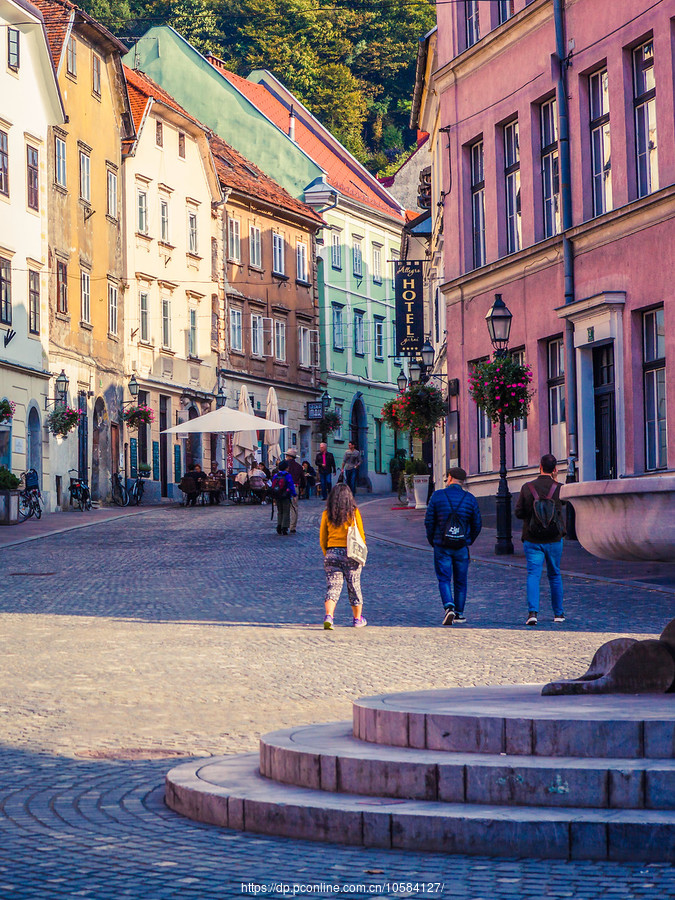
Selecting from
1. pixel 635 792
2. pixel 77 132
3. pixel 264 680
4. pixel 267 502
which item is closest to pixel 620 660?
pixel 635 792

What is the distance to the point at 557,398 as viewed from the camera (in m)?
29.1

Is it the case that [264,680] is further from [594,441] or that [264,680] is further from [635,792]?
[594,441]

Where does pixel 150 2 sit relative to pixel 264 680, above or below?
above

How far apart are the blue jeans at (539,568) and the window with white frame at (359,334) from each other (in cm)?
5295

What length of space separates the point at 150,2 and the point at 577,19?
47.5 m

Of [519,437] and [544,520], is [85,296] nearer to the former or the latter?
[519,437]

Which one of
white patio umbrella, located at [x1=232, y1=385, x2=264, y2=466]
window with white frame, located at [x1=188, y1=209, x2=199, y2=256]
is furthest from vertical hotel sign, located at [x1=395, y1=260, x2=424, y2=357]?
white patio umbrella, located at [x1=232, y1=385, x2=264, y2=466]

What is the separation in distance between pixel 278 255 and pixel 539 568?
47.3 meters

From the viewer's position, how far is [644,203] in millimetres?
25484

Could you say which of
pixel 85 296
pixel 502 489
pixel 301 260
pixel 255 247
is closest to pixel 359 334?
pixel 301 260

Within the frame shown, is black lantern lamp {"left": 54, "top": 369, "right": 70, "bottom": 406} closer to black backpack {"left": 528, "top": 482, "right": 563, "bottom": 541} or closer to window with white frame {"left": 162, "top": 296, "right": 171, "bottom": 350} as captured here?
window with white frame {"left": 162, "top": 296, "right": 171, "bottom": 350}

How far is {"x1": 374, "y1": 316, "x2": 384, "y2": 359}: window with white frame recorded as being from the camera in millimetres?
71125

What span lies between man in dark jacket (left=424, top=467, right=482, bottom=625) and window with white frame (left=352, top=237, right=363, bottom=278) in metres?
53.1

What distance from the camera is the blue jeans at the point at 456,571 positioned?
54.7ft
